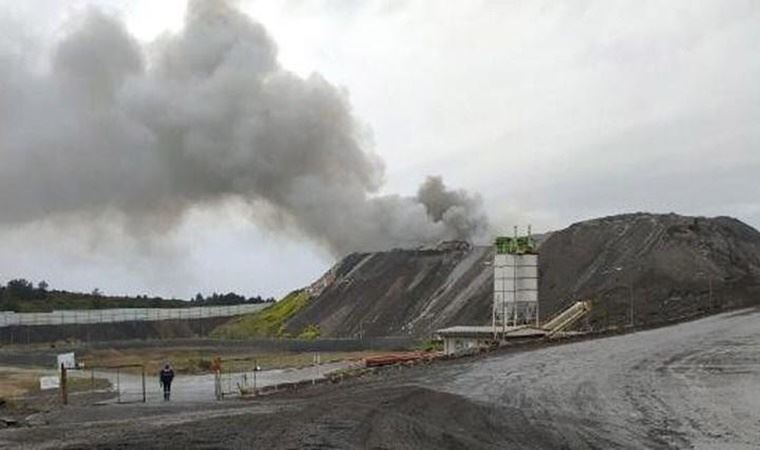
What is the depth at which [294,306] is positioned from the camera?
9800 cm

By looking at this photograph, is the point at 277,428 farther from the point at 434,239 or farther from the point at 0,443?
the point at 434,239

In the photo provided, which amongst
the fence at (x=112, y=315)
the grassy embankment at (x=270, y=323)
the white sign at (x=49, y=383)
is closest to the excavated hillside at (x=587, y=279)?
the grassy embankment at (x=270, y=323)

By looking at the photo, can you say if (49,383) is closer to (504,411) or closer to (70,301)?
(504,411)

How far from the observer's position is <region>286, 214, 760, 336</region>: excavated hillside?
53.9 m

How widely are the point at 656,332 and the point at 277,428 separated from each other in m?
27.1

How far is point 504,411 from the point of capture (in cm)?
2173

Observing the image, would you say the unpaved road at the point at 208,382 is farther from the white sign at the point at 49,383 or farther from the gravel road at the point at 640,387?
the gravel road at the point at 640,387

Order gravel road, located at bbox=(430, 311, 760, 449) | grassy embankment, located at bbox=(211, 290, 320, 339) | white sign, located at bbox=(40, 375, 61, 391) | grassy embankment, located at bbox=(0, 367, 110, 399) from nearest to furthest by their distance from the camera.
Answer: gravel road, located at bbox=(430, 311, 760, 449), grassy embankment, located at bbox=(0, 367, 110, 399), white sign, located at bbox=(40, 375, 61, 391), grassy embankment, located at bbox=(211, 290, 320, 339)

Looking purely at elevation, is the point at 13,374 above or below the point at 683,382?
below

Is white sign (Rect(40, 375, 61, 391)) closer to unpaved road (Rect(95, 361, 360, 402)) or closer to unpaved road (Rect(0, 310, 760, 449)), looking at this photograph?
unpaved road (Rect(95, 361, 360, 402))

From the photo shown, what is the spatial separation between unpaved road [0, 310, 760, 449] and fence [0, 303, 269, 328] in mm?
75478

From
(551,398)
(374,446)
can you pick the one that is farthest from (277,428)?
(551,398)

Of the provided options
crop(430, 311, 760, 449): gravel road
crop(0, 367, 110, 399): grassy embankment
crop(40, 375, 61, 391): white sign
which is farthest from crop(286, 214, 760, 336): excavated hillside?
crop(40, 375, 61, 391): white sign

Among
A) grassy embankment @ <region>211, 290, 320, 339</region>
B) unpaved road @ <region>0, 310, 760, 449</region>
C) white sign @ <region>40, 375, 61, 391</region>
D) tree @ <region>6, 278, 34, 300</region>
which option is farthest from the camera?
tree @ <region>6, 278, 34, 300</region>
